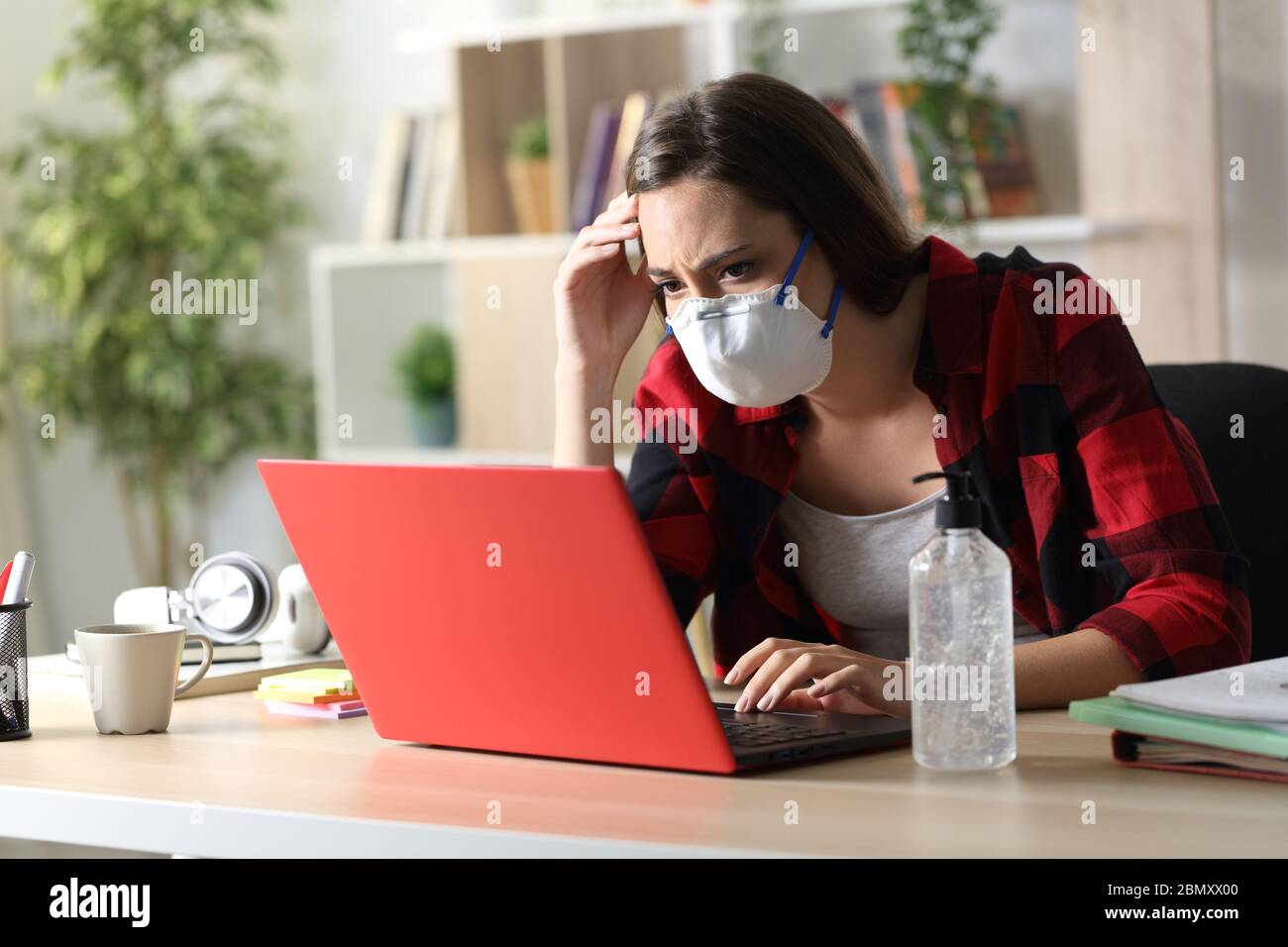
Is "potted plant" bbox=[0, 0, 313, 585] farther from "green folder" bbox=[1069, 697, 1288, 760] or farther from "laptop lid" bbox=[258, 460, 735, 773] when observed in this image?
"green folder" bbox=[1069, 697, 1288, 760]

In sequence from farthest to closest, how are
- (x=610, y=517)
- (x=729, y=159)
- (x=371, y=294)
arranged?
(x=371, y=294) < (x=729, y=159) < (x=610, y=517)

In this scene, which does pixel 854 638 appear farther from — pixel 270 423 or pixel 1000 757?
pixel 270 423

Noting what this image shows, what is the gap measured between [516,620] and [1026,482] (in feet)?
1.83

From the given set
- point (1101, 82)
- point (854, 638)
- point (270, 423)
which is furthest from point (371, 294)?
point (854, 638)

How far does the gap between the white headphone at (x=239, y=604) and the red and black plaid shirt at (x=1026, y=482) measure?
34 cm

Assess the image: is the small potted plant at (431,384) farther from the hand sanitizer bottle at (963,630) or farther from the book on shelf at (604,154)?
the hand sanitizer bottle at (963,630)

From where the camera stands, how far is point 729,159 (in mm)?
1354

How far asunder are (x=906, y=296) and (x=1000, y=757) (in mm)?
607

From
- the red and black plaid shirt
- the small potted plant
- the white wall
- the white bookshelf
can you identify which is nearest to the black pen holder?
the red and black plaid shirt

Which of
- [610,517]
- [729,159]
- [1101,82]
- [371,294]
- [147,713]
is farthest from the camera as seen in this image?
[371,294]

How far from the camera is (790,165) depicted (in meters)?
1.39

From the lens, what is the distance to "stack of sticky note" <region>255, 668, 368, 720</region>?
1.30 m

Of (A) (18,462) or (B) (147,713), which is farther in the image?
(A) (18,462)

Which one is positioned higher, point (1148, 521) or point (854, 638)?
point (1148, 521)
